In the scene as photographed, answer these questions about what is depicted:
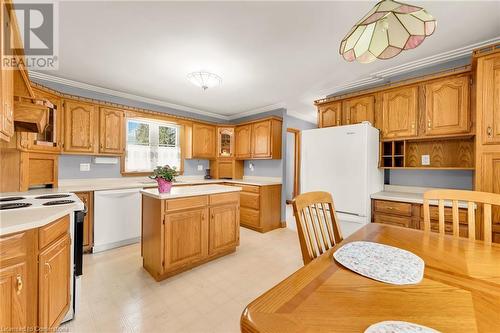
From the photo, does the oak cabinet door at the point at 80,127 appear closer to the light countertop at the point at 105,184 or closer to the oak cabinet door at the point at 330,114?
the light countertop at the point at 105,184

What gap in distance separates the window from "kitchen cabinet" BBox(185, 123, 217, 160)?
0.25 meters

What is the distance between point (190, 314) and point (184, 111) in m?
3.86

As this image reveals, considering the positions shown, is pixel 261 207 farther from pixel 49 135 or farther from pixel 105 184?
pixel 49 135

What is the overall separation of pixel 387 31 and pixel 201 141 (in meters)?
3.85

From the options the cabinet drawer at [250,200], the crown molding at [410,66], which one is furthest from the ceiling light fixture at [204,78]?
the cabinet drawer at [250,200]

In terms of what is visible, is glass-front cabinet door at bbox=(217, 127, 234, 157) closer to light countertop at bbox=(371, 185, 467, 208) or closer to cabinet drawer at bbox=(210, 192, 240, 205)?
cabinet drawer at bbox=(210, 192, 240, 205)

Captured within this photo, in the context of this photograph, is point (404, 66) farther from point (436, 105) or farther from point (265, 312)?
point (265, 312)

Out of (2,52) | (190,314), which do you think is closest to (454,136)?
(190,314)

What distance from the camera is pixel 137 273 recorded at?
228 cm

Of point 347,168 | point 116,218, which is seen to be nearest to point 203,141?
point 116,218

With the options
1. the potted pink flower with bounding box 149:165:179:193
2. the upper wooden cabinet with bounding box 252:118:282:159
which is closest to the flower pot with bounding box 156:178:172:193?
the potted pink flower with bounding box 149:165:179:193

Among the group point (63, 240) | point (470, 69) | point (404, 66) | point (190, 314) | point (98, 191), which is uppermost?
point (404, 66)

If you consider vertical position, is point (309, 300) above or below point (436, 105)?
below

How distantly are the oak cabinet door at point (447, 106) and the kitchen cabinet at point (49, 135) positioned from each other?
434cm
